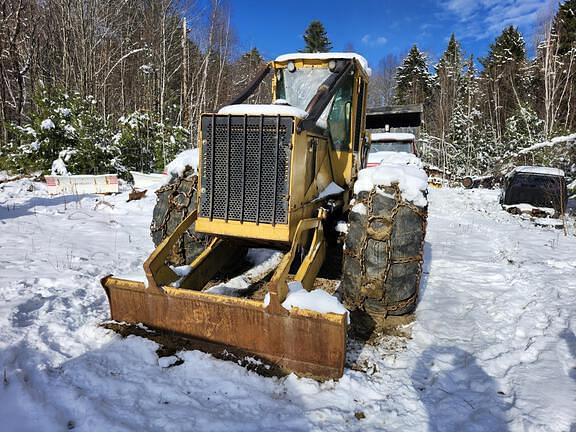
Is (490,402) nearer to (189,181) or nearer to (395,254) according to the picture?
(395,254)

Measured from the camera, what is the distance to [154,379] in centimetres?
270

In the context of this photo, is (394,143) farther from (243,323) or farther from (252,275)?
(243,323)

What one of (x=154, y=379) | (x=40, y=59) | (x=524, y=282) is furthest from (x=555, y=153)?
(x=40, y=59)

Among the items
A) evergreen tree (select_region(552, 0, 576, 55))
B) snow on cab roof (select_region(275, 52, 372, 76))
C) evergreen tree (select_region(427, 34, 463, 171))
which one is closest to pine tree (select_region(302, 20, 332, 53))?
evergreen tree (select_region(427, 34, 463, 171))

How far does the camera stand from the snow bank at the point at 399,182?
143 inches

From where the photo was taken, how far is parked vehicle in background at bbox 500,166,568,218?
11.1 meters

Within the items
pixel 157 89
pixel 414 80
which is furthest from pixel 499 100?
pixel 157 89

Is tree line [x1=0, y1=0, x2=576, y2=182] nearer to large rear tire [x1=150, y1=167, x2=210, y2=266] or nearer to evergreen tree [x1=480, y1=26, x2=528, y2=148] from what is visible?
evergreen tree [x1=480, y1=26, x2=528, y2=148]

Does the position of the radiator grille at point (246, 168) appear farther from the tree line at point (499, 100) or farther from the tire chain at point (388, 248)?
the tree line at point (499, 100)

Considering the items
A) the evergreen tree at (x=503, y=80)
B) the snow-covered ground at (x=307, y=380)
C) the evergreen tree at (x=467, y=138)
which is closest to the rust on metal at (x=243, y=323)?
the snow-covered ground at (x=307, y=380)

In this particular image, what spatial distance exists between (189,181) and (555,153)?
48.4 ft

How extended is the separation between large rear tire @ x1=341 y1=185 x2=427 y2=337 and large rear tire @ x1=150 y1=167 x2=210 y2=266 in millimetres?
1561

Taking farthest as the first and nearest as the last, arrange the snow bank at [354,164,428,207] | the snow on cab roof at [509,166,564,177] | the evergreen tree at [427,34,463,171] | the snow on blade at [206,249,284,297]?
the evergreen tree at [427,34,463,171] < the snow on cab roof at [509,166,564,177] < the snow on blade at [206,249,284,297] < the snow bank at [354,164,428,207]

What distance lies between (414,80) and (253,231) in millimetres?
44874
